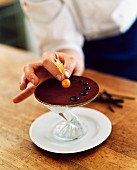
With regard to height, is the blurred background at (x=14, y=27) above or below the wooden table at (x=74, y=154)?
below

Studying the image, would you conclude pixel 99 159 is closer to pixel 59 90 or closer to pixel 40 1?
pixel 59 90

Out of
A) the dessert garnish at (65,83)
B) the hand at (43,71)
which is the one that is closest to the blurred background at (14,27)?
the hand at (43,71)

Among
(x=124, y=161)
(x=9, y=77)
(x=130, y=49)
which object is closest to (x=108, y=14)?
(x=130, y=49)

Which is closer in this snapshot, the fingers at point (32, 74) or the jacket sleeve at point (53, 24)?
the fingers at point (32, 74)

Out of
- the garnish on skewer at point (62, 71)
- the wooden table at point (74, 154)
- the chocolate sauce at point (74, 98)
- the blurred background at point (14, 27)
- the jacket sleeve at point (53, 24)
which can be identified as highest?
the garnish on skewer at point (62, 71)

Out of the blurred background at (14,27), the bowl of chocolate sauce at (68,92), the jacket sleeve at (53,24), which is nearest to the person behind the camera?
the bowl of chocolate sauce at (68,92)

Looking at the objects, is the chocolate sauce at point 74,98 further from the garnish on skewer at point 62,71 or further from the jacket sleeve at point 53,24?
the jacket sleeve at point 53,24
